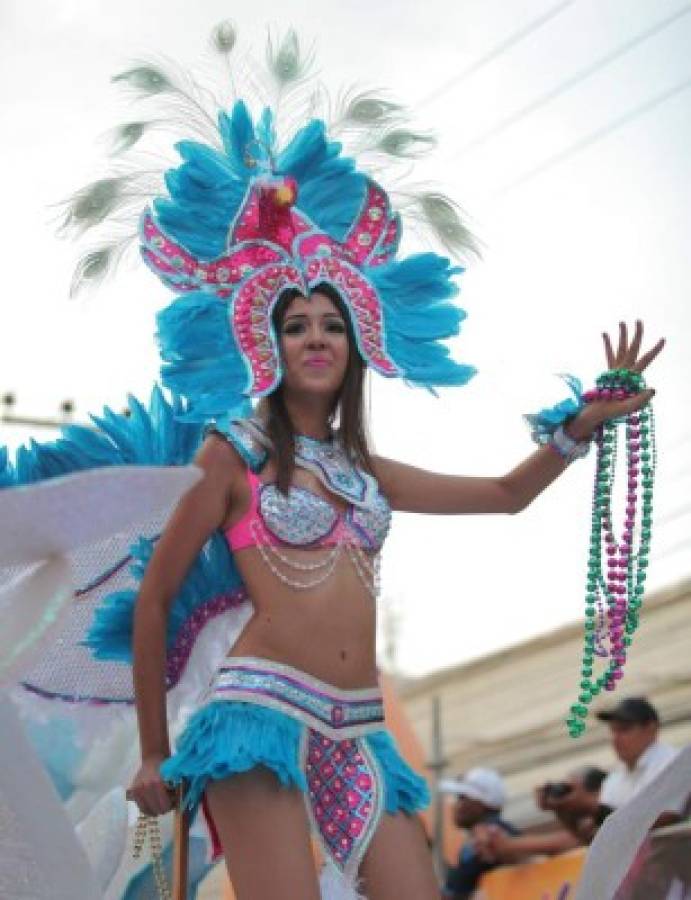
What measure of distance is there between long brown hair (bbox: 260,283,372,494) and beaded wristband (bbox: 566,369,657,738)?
517mm

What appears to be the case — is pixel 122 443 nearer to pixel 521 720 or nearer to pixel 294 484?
pixel 294 484

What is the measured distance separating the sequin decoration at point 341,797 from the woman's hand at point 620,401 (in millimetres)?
911

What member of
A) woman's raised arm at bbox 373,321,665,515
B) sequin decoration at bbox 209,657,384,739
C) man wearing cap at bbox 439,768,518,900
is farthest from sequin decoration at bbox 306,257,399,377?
man wearing cap at bbox 439,768,518,900

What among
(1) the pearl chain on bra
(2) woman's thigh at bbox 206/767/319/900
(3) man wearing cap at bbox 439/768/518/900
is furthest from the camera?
(3) man wearing cap at bbox 439/768/518/900

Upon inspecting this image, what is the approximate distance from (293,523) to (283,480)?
0.09m

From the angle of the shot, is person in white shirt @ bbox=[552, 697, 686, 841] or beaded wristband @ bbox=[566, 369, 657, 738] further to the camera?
person in white shirt @ bbox=[552, 697, 686, 841]

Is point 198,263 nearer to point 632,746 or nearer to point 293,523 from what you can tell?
point 293,523

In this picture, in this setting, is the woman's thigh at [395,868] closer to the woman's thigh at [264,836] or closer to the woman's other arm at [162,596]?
the woman's thigh at [264,836]

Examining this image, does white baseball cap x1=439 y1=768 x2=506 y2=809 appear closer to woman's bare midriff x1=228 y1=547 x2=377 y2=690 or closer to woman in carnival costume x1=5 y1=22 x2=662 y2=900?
woman in carnival costume x1=5 y1=22 x2=662 y2=900

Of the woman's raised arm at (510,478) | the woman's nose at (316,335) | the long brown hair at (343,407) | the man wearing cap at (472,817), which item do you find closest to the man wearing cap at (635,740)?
the man wearing cap at (472,817)

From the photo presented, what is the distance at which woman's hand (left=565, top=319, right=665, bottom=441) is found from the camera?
12.4ft

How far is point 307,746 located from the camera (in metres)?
3.38

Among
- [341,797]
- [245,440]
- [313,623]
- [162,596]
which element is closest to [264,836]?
[341,797]

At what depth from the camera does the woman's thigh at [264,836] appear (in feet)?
10.5
